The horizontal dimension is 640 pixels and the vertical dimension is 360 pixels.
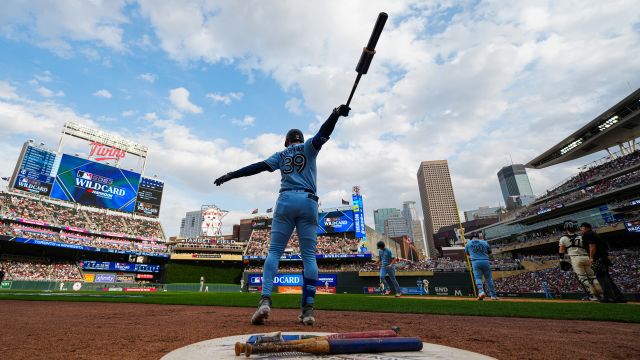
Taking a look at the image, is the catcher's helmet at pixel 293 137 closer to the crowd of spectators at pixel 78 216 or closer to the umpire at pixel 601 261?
the umpire at pixel 601 261

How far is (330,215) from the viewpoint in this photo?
4822cm

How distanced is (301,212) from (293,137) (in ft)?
4.24

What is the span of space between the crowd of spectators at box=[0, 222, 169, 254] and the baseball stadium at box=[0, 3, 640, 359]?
235mm

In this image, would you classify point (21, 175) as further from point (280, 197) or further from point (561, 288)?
point (561, 288)

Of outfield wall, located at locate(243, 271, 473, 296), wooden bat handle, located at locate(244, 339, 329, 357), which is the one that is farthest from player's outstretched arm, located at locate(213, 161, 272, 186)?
outfield wall, located at locate(243, 271, 473, 296)

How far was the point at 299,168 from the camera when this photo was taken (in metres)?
4.17

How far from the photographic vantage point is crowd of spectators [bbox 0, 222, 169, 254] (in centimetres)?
3222

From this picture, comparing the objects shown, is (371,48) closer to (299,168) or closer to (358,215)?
(299,168)

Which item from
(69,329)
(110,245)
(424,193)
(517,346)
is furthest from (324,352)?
(424,193)

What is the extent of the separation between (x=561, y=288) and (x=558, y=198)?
23.4 m

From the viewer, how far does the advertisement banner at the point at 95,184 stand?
37938 mm

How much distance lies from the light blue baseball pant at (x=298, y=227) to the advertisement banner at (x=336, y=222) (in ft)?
142

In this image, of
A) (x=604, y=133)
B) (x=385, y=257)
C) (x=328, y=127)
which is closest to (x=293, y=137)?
(x=328, y=127)

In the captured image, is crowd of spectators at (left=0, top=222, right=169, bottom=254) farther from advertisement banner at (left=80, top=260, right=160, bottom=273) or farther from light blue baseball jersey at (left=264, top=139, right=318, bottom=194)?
light blue baseball jersey at (left=264, top=139, right=318, bottom=194)
